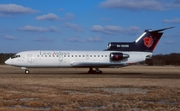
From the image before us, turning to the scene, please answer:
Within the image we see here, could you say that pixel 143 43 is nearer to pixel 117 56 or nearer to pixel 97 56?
pixel 117 56

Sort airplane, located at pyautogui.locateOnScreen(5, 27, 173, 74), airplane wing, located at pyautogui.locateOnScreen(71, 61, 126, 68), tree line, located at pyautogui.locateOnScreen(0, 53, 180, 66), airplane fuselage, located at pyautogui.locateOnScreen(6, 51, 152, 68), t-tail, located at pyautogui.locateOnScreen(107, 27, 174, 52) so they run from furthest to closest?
1. tree line, located at pyautogui.locateOnScreen(0, 53, 180, 66)
2. t-tail, located at pyautogui.locateOnScreen(107, 27, 174, 52)
3. airplane wing, located at pyautogui.locateOnScreen(71, 61, 126, 68)
4. airplane, located at pyautogui.locateOnScreen(5, 27, 173, 74)
5. airplane fuselage, located at pyautogui.locateOnScreen(6, 51, 152, 68)

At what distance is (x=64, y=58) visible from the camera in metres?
43.2

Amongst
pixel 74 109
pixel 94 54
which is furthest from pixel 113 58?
pixel 74 109

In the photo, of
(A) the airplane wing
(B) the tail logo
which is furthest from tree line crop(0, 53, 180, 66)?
(A) the airplane wing

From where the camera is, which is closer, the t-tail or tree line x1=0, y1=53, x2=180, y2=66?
the t-tail

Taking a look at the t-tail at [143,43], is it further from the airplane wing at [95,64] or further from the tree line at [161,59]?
the tree line at [161,59]

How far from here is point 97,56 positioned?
44469mm

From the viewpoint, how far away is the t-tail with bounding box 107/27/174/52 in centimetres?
4500

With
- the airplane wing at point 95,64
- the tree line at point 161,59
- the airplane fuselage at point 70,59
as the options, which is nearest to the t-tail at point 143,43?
the airplane fuselage at point 70,59

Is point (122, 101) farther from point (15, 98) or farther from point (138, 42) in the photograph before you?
point (138, 42)

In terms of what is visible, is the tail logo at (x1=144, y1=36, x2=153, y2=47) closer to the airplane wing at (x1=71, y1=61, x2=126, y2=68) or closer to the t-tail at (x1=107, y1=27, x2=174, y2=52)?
the t-tail at (x1=107, y1=27, x2=174, y2=52)

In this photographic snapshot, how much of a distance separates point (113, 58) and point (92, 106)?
30053 millimetres

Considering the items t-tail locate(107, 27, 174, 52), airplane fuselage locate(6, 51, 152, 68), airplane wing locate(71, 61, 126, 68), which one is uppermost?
t-tail locate(107, 27, 174, 52)

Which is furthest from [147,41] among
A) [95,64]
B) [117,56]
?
[95,64]
